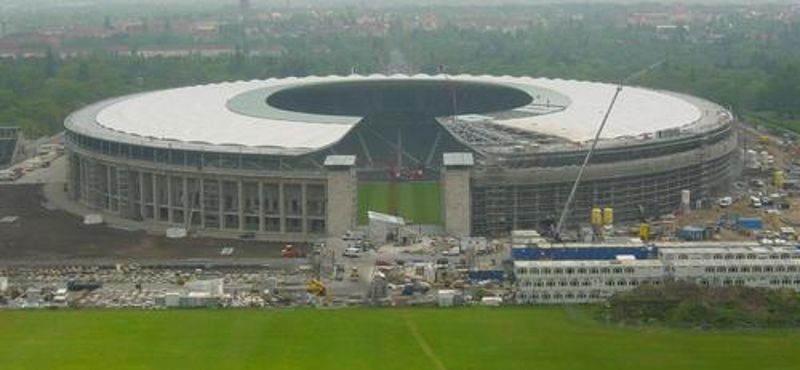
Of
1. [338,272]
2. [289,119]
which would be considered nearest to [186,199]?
[289,119]

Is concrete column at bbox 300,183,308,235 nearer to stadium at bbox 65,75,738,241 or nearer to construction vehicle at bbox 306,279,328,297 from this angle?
stadium at bbox 65,75,738,241

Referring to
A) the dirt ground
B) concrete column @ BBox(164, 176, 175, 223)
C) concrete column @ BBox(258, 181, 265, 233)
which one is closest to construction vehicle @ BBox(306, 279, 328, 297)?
the dirt ground

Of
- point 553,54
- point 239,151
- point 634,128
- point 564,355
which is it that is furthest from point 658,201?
point 553,54

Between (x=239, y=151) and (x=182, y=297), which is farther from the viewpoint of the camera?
(x=239, y=151)

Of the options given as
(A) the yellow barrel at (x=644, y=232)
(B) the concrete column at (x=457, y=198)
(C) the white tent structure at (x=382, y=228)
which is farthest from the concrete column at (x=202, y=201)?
(A) the yellow barrel at (x=644, y=232)

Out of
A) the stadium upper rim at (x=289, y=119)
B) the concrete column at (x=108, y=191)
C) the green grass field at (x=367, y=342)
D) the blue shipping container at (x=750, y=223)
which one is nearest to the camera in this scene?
the green grass field at (x=367, y=342)

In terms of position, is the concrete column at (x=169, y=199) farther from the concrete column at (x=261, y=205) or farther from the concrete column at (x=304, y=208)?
the concrete column at (x=304, y=208)

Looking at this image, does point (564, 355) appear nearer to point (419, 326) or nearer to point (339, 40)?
point (419, 326)
